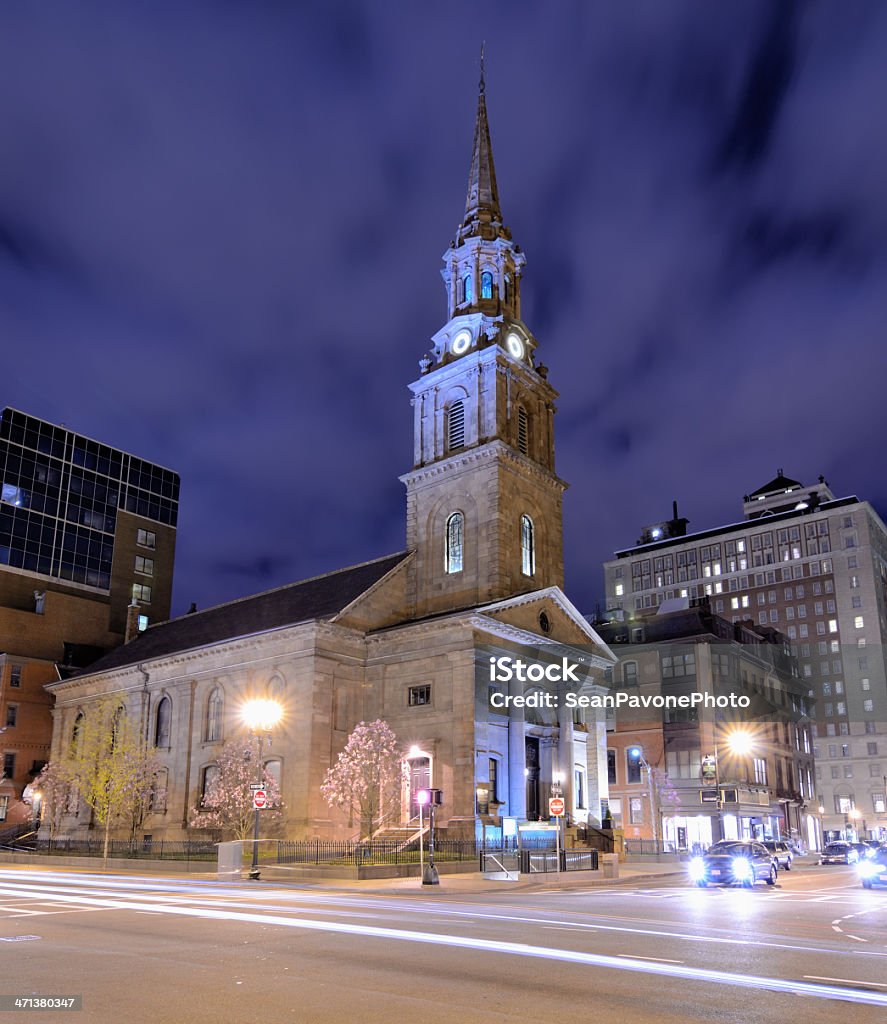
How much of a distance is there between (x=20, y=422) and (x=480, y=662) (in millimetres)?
53543

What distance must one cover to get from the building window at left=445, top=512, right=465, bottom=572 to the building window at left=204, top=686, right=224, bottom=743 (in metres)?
15.2

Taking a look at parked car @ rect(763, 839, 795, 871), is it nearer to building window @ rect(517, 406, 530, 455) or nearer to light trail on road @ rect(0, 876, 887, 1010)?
building window @ rect(517, 406, 530, 455)

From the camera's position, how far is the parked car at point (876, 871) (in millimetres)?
31969

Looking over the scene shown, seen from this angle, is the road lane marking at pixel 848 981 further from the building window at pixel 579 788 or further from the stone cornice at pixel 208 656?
the building window at pixel 579 788

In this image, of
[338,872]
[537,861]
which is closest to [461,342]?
[537,861]

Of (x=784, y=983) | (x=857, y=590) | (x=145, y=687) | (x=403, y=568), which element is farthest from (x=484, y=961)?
(x=857, y=590)

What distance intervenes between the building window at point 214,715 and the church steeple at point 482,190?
33.0 meters

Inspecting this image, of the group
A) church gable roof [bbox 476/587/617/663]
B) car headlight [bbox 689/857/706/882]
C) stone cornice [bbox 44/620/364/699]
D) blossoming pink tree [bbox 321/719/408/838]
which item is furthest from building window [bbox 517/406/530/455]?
car headlight [bbox 689/857/706/882]

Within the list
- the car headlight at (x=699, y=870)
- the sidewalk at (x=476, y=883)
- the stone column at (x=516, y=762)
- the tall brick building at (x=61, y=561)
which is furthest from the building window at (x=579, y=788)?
the tall brick building at (x=61, y=561)

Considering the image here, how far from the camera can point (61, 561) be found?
263ft

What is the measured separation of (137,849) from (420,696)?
636 inches

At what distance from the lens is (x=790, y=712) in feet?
280

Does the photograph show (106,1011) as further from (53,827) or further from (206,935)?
(53,827)

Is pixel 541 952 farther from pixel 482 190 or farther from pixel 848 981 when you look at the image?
pixel 482 190
